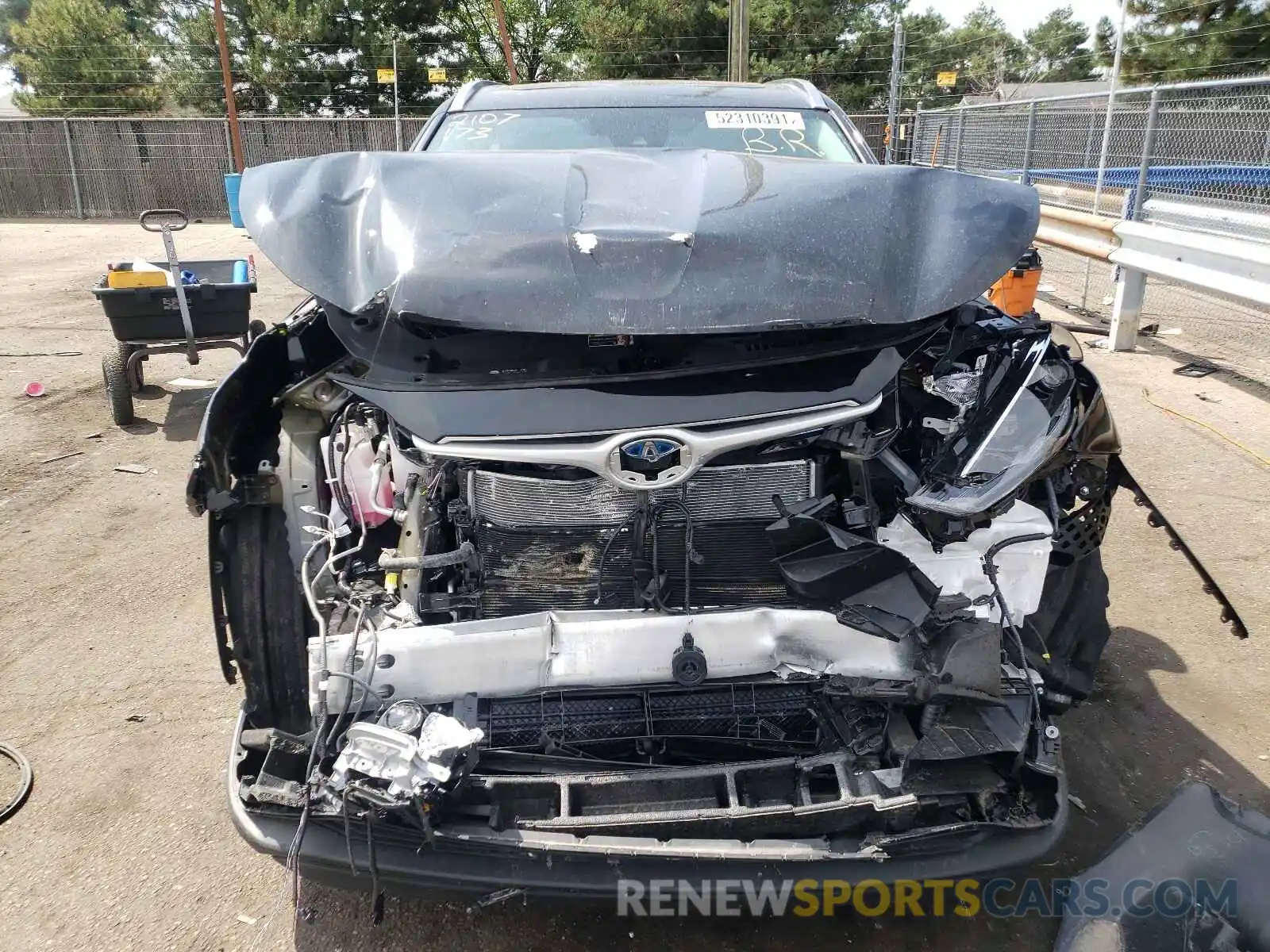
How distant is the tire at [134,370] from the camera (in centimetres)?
596

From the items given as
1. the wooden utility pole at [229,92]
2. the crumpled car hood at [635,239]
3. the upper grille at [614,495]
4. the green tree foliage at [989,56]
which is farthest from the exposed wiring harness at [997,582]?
the green tree foliage at [989,56]

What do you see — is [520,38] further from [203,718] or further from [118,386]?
[203,718]

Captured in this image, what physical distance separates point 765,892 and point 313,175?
215cm

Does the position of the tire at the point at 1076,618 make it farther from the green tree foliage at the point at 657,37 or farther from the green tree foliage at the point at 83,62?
the green tree foliage at the point at 83,62

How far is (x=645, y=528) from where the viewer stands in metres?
2.16

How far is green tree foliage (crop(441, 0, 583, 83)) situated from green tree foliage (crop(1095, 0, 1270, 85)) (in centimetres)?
1613

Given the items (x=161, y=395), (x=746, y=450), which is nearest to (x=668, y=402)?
(x=746, y=450)

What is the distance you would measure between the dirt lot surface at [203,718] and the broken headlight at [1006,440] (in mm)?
1131

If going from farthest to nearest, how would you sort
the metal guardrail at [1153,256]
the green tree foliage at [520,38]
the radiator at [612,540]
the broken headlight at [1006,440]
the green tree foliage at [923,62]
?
the green tree foliage at [923,62] → the green tree foliage at [520,38] → the metal guardrail at [1153,256] → the radiator at [612,540] → the broken headlight at [1006,440]

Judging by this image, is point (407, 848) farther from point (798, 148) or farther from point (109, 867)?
point (798, 148)

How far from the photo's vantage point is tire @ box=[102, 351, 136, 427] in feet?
19.5

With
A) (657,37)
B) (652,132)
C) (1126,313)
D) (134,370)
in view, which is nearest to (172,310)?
(134,370)

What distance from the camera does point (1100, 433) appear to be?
7.59 ft

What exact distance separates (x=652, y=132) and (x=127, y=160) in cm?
1979
